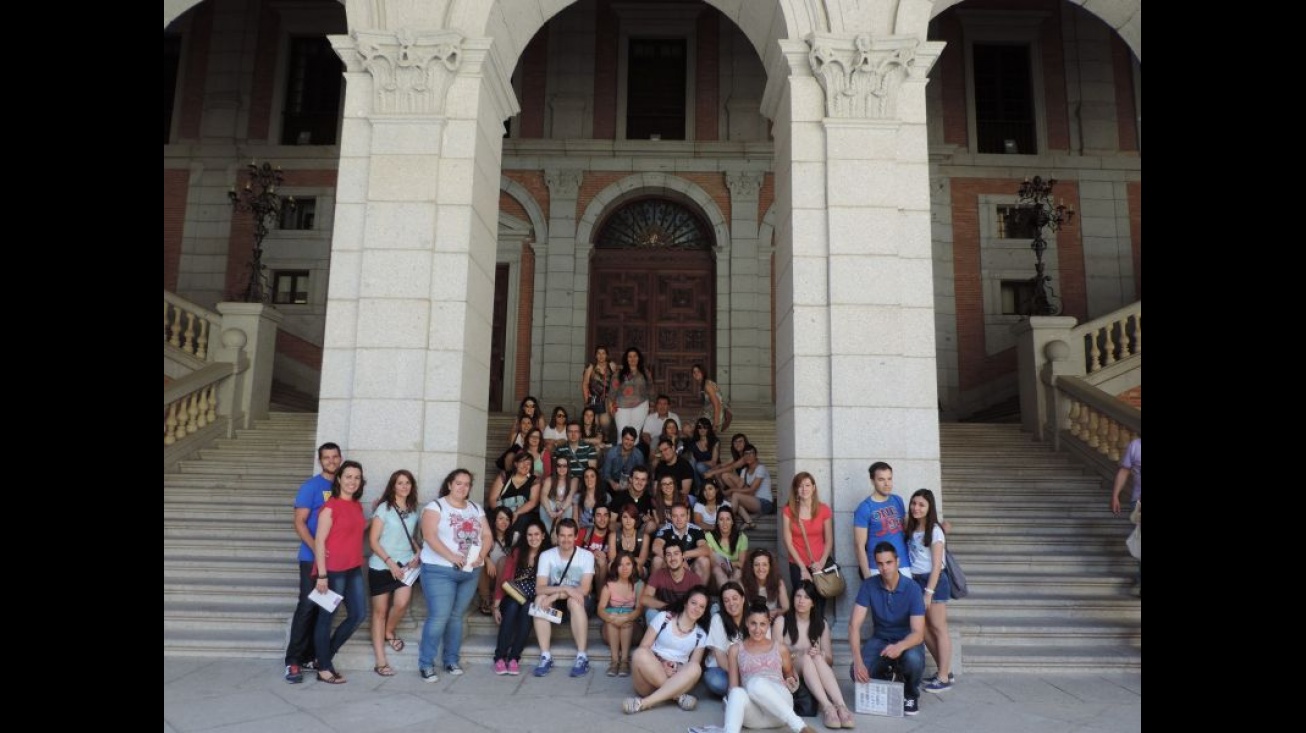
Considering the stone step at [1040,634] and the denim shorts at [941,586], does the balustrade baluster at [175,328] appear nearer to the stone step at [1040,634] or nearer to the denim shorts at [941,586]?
the denim shorts at [941,586]

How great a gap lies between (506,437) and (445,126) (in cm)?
521

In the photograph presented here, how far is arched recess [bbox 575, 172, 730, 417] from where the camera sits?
51.1 ft

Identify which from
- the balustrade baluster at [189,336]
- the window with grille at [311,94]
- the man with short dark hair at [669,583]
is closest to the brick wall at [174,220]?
the window with grille at [311,94]

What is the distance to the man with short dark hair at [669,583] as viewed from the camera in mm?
6359

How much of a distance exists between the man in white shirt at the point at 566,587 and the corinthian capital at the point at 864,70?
187 inches

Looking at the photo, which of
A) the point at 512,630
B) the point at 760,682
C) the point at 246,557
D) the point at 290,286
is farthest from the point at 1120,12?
the point at 290,286

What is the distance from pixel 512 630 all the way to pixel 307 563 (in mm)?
1748

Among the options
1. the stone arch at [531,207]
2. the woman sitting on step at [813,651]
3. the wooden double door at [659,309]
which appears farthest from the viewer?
the stone arch at [531,207]

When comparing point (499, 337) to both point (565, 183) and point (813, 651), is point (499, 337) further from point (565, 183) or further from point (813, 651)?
point (813, 651)

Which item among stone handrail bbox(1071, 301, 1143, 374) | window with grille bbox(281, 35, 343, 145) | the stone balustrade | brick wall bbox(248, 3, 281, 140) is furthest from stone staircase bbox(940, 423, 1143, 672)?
brick wall bbox(248, 3, 281, 140)

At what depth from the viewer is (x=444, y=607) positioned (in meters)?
6.33

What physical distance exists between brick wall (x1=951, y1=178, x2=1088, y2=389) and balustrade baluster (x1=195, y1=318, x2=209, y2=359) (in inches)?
538

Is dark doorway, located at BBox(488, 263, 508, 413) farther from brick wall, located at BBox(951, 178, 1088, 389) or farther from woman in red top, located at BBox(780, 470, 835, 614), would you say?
woman in red top, located at BBox(780, 470, 835, 614)
